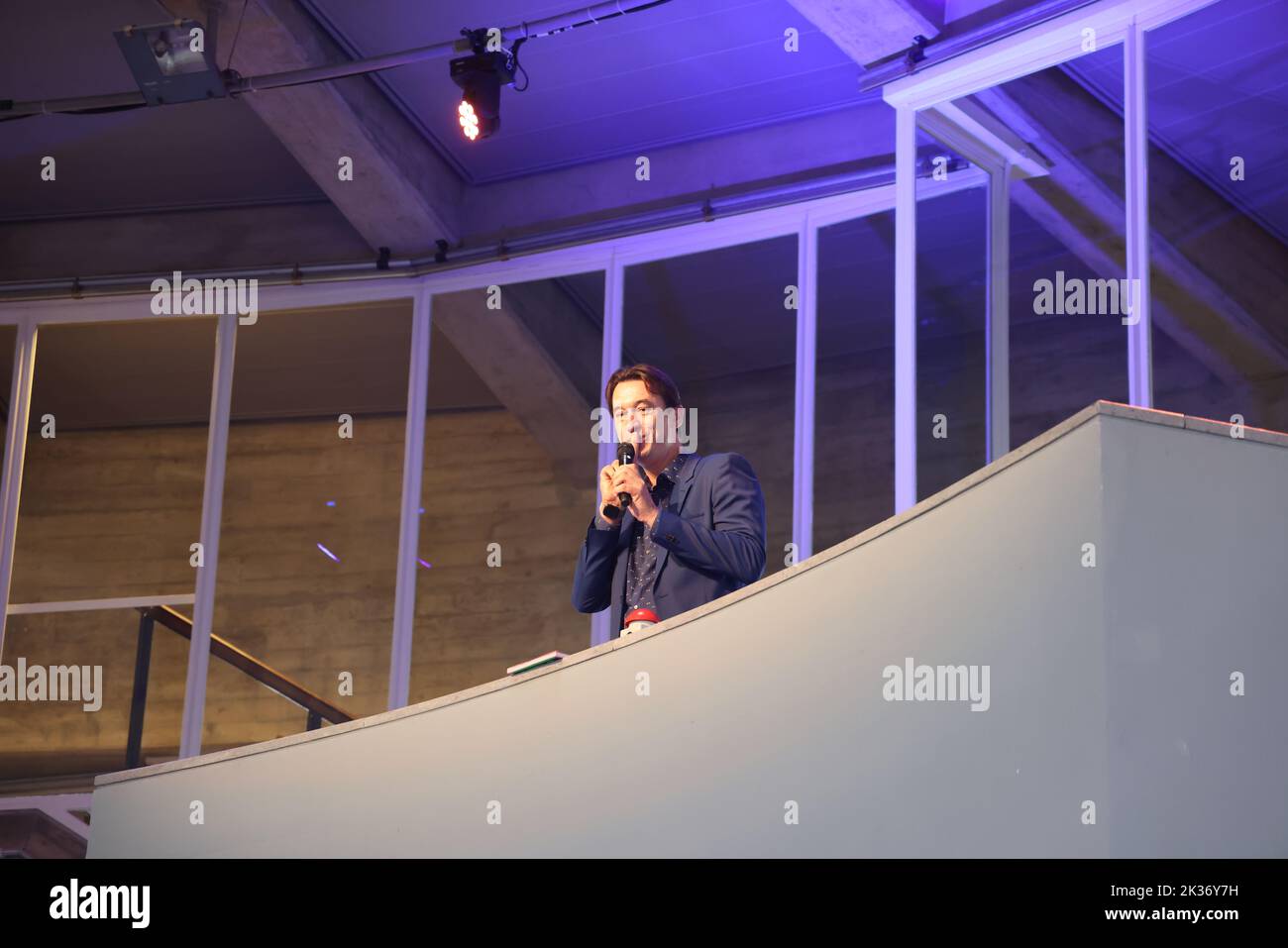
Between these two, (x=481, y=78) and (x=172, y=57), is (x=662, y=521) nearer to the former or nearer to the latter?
(x=481, y=78)

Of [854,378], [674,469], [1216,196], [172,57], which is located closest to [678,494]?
[674,469]

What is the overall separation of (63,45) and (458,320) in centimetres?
198

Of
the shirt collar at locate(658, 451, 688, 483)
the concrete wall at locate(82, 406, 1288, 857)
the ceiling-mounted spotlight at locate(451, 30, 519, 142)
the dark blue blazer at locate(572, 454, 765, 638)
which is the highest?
the ceiling-mounted spotlight at locate(451, 30, 519, 142)

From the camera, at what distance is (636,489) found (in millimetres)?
2734

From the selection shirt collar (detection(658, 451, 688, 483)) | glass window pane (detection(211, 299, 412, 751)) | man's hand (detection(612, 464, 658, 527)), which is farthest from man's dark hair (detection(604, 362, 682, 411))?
glass window pane (detection(211, 299, 412, 751))

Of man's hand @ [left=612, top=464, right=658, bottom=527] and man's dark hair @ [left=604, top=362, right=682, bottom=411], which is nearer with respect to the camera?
man's hand @ [left=612, top=464, right=658, bottom=527]

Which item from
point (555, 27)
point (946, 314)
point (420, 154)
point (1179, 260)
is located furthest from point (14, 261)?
point (1179, 260)

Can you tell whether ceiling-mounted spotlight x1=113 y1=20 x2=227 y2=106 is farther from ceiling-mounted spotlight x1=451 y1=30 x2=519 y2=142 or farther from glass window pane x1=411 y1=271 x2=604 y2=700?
glass window pane x1=411 y1=271 x2=604 y2=700

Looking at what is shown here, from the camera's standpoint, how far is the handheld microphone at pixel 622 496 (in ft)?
9.13

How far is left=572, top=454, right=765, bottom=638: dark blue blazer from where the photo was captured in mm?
2695

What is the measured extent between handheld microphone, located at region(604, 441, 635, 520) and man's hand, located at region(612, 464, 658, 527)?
19 mm

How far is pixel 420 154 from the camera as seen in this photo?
20.8 ft

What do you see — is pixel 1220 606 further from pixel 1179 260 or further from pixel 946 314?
pixel 946 314

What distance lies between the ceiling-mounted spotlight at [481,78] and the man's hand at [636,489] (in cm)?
275
